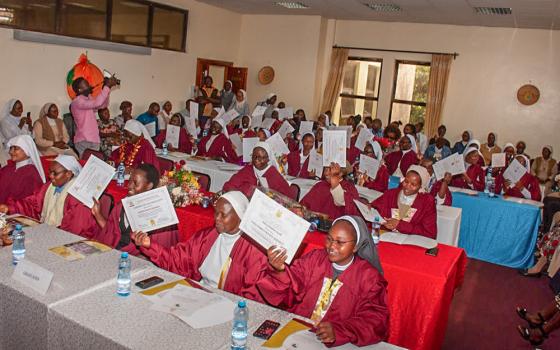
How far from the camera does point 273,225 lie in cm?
282

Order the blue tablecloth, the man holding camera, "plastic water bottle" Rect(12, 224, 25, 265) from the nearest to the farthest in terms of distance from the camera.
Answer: "plastic water bottle" Rect(12, 224, 25, 265)
the blue tablecloth
the man holding camera

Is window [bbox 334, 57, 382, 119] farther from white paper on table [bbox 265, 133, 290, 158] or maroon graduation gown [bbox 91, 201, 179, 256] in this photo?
maroon graduation gown [bbox 91, 201, 179, 256]

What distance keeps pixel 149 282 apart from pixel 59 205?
1990 mm

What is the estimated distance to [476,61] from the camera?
13.1 meters

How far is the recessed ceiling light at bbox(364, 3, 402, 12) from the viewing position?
1159 cm

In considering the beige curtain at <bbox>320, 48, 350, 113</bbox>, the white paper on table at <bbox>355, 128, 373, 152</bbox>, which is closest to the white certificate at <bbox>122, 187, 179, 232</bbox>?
the white paper on table at <bbox>355, 128, 373, 152</bbox>

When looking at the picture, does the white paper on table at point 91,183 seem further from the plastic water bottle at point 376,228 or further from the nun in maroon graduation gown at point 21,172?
the plastic water bottle at point 376,228

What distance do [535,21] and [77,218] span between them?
1082 cm

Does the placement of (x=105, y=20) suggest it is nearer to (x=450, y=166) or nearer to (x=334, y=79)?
(x=334, y=79)

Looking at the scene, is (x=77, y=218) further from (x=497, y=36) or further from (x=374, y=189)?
(x=497, y=36)

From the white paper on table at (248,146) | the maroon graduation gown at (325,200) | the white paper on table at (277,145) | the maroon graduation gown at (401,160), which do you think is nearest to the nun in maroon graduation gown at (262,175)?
the maroon graduation gown at (325,200)

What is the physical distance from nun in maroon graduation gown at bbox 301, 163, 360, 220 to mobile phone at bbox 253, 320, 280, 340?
263 cm

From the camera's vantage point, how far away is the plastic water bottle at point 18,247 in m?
3.24

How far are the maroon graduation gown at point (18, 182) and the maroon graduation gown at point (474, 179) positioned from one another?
239 inches
